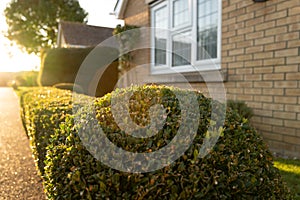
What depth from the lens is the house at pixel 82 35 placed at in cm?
2066

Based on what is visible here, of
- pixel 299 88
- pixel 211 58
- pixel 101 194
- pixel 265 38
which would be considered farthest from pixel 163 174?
pixel 211 58

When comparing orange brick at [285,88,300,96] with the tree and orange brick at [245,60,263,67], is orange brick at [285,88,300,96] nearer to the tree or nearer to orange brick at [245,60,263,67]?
orange brick at [245,60,263,67]

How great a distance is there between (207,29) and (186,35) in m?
0.70

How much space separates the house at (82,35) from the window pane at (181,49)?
14.4m

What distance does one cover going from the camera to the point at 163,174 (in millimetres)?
1373

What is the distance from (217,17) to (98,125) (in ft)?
15.2

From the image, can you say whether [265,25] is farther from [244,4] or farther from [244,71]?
[244,71]

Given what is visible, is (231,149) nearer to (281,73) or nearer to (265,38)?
(281,73)

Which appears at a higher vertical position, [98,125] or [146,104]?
Result: [146,104]

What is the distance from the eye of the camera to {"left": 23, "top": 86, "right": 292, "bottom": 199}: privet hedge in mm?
1372

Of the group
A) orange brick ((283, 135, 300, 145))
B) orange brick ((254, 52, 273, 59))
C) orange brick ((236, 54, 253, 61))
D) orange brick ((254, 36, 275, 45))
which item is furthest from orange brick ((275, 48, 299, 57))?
orange brick ((283, 135, 300, 145))

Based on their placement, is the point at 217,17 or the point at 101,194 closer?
the point at 101,194

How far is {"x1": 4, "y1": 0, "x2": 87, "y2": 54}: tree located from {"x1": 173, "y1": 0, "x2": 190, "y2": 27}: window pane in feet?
85.5

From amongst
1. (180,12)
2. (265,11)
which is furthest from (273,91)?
(180,12)
